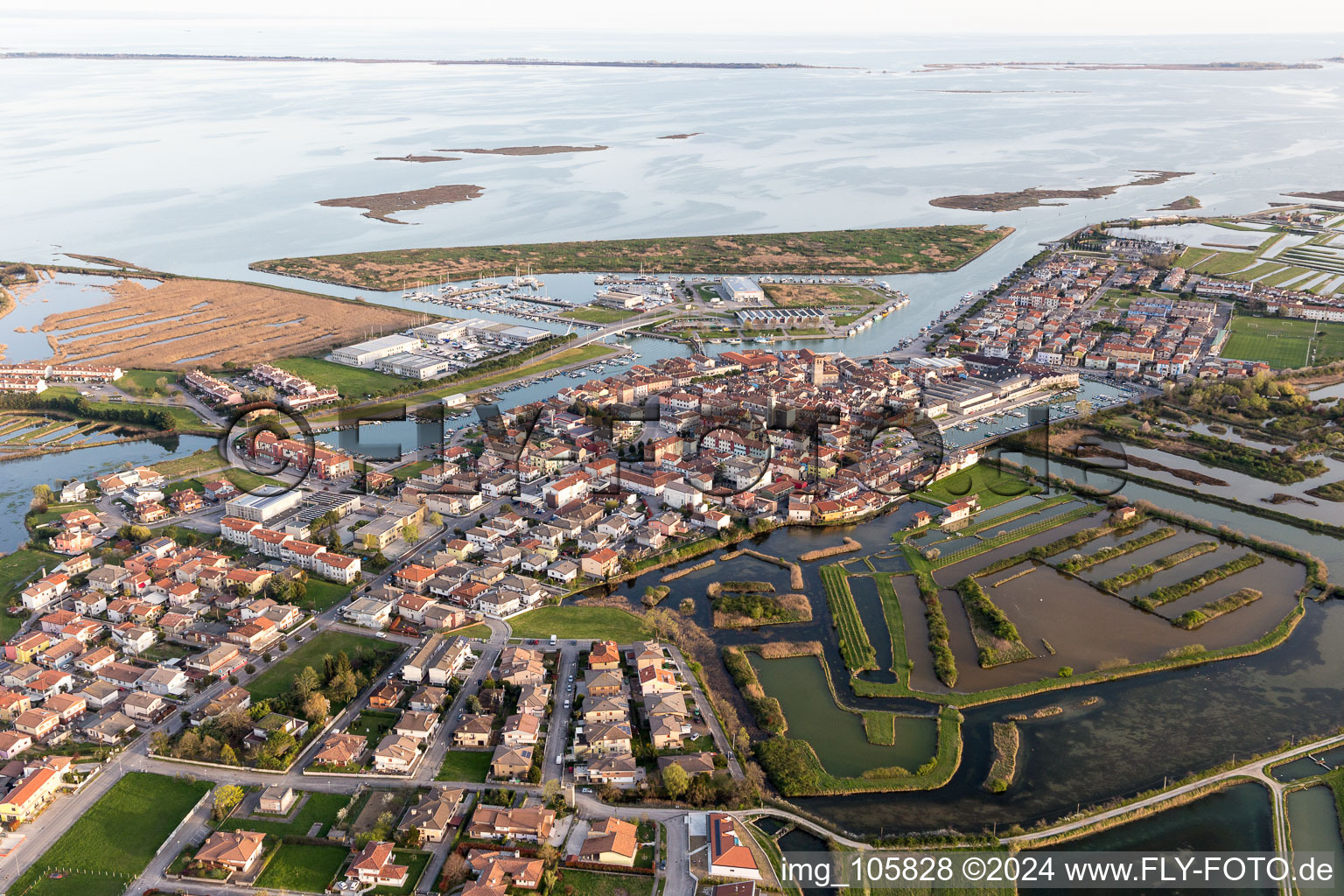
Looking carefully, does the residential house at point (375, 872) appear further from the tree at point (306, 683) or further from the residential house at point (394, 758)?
the tree at point (306, 683)

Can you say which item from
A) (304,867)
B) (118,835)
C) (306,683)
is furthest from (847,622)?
(118,835)

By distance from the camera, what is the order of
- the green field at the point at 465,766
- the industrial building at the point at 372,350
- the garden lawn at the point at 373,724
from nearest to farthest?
the green field at the point at 465,766 < the garden lawn at the point at 373,724 < the industrial building at the point at 372,350

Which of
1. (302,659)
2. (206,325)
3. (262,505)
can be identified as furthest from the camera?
(206,325)

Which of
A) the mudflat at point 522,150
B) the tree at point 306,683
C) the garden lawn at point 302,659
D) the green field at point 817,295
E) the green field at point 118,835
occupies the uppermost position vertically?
the mudflat at point 522,150

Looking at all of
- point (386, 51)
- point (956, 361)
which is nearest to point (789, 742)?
point (956, 361)

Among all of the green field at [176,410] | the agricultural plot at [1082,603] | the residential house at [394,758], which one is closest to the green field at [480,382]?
the green field at [176,410]

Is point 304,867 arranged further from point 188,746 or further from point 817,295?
point 817,295
